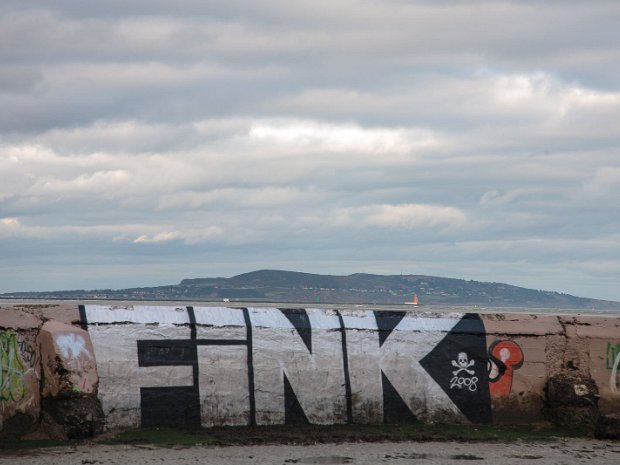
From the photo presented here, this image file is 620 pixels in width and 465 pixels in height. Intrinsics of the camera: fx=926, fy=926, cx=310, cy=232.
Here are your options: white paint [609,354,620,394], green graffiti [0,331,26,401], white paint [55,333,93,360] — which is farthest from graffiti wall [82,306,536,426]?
white paint [609,354,620,394]

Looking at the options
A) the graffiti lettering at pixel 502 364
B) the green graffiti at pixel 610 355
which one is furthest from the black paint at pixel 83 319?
the green graffiti at pixel 610 355

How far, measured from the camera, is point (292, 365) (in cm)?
1547

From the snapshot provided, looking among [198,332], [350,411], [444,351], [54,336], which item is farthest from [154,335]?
[444,351]

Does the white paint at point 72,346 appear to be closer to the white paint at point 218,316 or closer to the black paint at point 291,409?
the white paint at point 218,316

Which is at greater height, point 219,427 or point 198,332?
point 198,332

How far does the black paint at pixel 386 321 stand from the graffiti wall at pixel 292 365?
18 mm

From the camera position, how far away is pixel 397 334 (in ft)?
53.1

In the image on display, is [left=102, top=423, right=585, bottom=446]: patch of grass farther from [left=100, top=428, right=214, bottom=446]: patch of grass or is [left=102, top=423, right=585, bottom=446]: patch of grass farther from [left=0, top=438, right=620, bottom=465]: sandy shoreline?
[left=0, top=438, right=620, bottom=465]: sandy shoreline

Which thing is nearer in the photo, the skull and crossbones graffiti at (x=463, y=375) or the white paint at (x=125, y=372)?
the white paint at (x=125, y=372)

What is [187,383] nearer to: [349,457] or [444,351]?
[349,457]

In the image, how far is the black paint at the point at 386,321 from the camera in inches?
634

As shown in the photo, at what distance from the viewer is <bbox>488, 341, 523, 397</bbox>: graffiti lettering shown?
16.2 meters

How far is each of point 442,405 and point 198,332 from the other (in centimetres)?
441

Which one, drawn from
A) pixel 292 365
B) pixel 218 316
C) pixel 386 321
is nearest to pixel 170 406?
pixel 218 316
